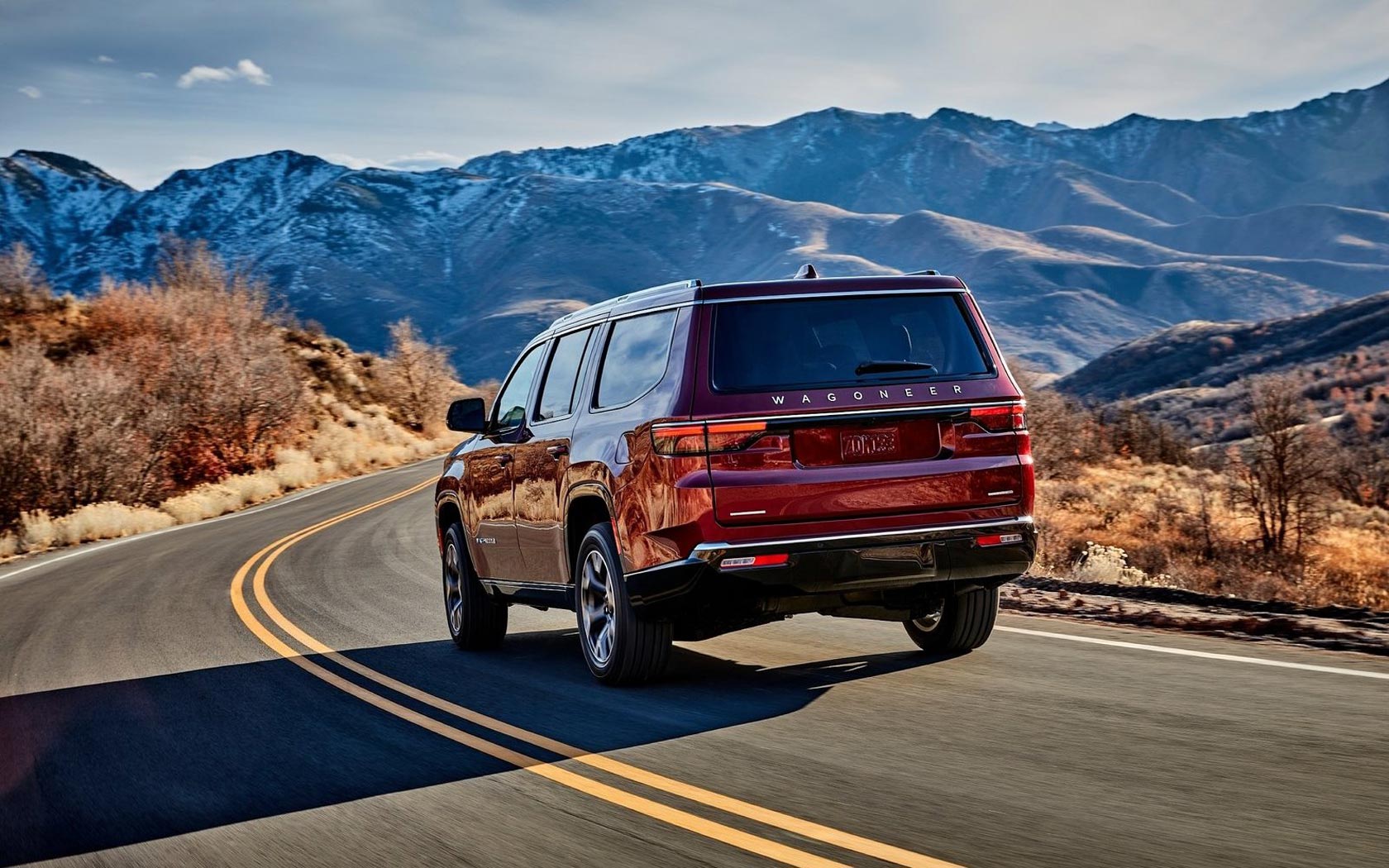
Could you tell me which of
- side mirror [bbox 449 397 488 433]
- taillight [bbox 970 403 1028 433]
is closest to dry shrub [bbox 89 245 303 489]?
side mirror [bbox 449 397 488 433]

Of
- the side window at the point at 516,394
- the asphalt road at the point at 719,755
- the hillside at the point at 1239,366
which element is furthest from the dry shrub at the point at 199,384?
the hillside at the point at 1239,366

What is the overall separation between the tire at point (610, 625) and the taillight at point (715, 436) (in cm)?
91

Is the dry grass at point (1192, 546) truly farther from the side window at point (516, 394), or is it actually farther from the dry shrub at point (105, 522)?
the dry shrub at point (105, 522)

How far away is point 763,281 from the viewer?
641 cm

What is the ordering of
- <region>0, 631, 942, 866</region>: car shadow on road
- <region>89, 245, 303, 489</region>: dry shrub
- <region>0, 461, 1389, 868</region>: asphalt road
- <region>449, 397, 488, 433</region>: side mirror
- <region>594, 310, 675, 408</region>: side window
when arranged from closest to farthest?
<region>0, 461, 1389, 868</region>: asphalt road
<region>0, 631, 942, 866</region>: car shadow on road
<region>594, 310, 675, 408</region>: side window
<region>449, 397, 488, 433</region>: side mirror
<region>89, 245, 303, 489</region>: dry shrub

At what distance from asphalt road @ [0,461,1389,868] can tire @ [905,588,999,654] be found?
0.53 ft

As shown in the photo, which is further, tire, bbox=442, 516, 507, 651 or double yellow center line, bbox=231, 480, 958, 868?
tire, bbox=442, 516, 507, 651

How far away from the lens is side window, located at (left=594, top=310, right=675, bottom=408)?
263 inches

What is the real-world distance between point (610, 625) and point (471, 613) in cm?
238

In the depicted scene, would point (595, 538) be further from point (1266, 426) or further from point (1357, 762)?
point (1266, 426)

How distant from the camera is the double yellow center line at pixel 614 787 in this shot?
412 centimetres

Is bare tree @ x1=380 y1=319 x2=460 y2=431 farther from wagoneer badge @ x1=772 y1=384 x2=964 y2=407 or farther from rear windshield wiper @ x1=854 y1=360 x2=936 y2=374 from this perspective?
wagoneer badge @ x1=772 y1=384 x2=964 y2=407

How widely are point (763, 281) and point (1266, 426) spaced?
24.0 metres

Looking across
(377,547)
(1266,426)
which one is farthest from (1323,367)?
(377,547)
